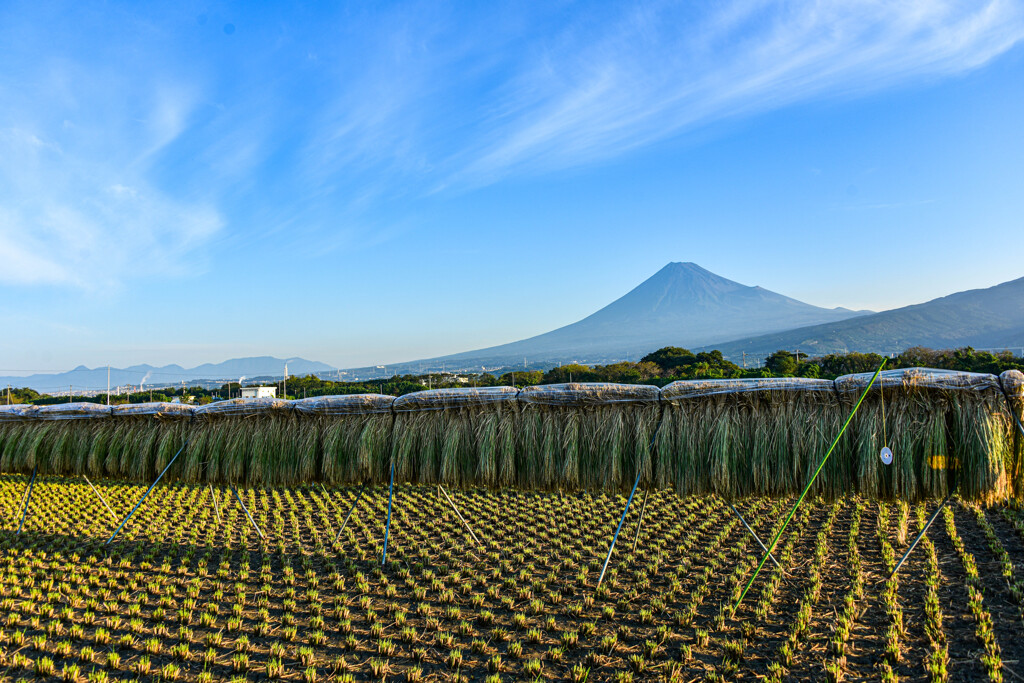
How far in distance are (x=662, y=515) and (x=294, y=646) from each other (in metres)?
6.28

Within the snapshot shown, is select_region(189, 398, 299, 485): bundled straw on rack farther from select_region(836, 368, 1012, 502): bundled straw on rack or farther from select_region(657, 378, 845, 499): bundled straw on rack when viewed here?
select_region(836, 368, 1012, 502): bundled straw on rack

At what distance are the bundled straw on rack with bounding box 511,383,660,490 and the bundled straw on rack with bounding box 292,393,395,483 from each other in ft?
5.77

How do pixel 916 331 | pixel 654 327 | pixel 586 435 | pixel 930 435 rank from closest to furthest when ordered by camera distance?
pixel 930 435 → pixel 586 435 → pixel 916 331 → pixel 654 327

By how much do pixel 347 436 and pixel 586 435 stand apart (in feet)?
9.90

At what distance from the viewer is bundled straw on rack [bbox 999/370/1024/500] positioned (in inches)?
187

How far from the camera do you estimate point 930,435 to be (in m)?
5.04

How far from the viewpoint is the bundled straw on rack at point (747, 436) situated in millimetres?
5391

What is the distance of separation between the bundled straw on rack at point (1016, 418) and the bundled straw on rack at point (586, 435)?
2.93 m

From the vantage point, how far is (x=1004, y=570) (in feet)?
20.1

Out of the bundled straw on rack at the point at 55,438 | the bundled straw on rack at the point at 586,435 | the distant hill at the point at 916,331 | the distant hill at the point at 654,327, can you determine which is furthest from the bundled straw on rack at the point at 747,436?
the distant hill at the point at 654,327

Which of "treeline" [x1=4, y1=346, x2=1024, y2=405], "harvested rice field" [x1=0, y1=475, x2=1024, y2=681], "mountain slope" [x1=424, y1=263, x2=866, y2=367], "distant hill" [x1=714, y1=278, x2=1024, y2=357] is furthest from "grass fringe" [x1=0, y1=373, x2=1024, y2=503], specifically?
"mountain slope" [x1=424, y1=263, x2=866, y2=367]

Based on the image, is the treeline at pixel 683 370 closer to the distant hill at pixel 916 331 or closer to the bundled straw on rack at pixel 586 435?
the bundled straw on rack at pixel 586 435

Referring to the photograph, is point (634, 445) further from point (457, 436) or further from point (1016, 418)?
point (1016, 418)

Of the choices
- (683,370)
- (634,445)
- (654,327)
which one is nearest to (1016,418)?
(634,445)
